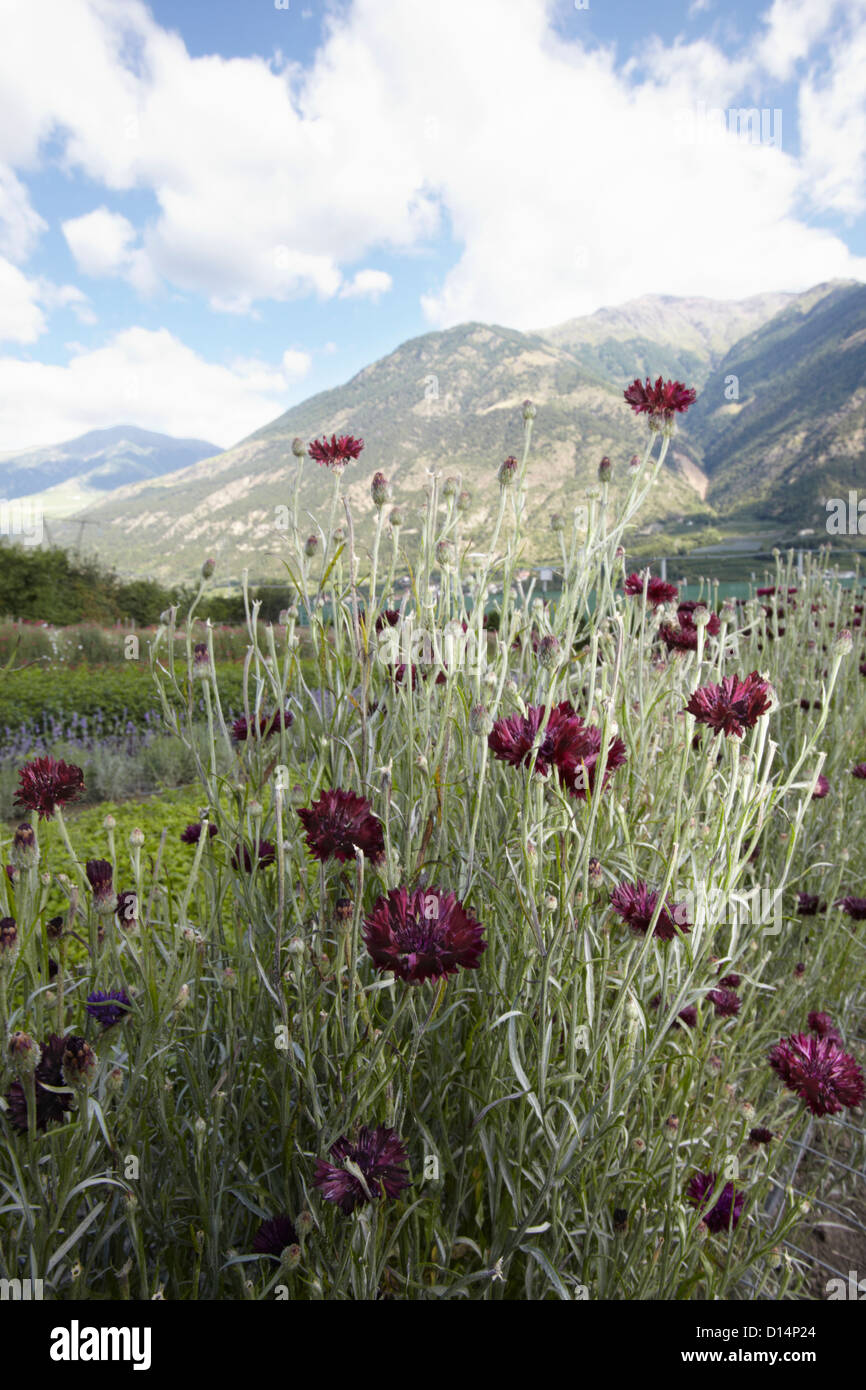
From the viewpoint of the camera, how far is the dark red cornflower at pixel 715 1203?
113 centimetres

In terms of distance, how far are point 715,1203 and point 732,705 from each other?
848 millimetres

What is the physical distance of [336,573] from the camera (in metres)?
1.49

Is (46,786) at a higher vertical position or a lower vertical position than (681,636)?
lower

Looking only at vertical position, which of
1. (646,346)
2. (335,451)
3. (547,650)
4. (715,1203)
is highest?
(646,346)

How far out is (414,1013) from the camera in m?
1.05

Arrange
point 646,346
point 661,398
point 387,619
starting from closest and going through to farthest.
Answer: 1. point 661,398
2. point 387,619
3. point 646,346

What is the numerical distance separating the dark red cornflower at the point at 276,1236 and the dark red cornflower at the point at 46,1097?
319 mm

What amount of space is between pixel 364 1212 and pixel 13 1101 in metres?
0.51

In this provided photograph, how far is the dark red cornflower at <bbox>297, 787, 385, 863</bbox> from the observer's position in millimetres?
871

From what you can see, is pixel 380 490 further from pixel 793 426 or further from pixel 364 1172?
pixel 793 426

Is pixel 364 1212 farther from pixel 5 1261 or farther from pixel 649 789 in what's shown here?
pixel 649 789

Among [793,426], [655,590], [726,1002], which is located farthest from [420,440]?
[726,1002]

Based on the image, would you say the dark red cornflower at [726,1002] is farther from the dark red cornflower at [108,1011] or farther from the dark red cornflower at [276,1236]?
the dark red cornflower at [108,1011]
